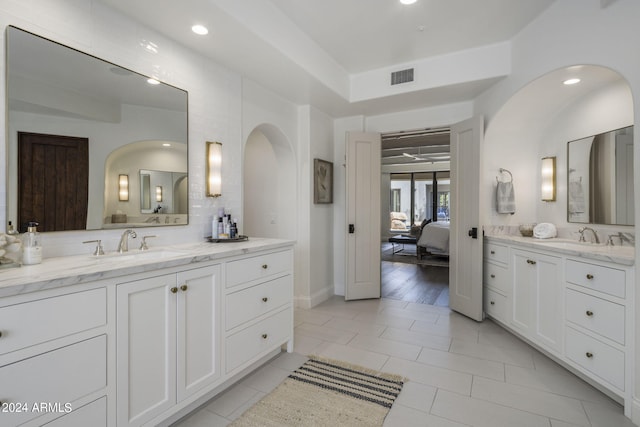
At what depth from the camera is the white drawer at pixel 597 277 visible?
2000 mm

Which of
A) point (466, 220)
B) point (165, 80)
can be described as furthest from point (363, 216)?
point (165, 80)

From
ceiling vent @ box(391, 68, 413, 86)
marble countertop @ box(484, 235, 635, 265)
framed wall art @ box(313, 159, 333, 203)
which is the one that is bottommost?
marble countertop @ box(484, 235, 635, 265)

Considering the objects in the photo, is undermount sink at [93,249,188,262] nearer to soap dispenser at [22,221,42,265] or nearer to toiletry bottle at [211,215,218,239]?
soap dispenser at [22,221,42,265]

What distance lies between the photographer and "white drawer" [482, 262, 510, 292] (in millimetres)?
3164

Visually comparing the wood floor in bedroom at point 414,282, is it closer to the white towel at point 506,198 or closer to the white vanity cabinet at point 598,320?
the white towel at point 506,198

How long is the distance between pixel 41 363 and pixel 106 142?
1.32 metres

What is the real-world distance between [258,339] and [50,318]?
1.37 m

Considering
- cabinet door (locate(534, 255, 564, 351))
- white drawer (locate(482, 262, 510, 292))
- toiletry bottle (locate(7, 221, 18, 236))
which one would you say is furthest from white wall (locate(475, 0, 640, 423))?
toiletry bottle (locate(7, 221, 18, 236))

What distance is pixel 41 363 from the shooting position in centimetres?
121

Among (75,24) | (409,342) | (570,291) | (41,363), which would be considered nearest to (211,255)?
(41,363)

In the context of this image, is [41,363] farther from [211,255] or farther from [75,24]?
[75,24]

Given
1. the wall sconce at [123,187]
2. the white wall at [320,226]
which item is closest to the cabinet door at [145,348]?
the wall sconce at [123,187]

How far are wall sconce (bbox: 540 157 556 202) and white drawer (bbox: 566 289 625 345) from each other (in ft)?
4.34

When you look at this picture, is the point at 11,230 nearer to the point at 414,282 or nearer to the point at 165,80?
the point at 165,80
